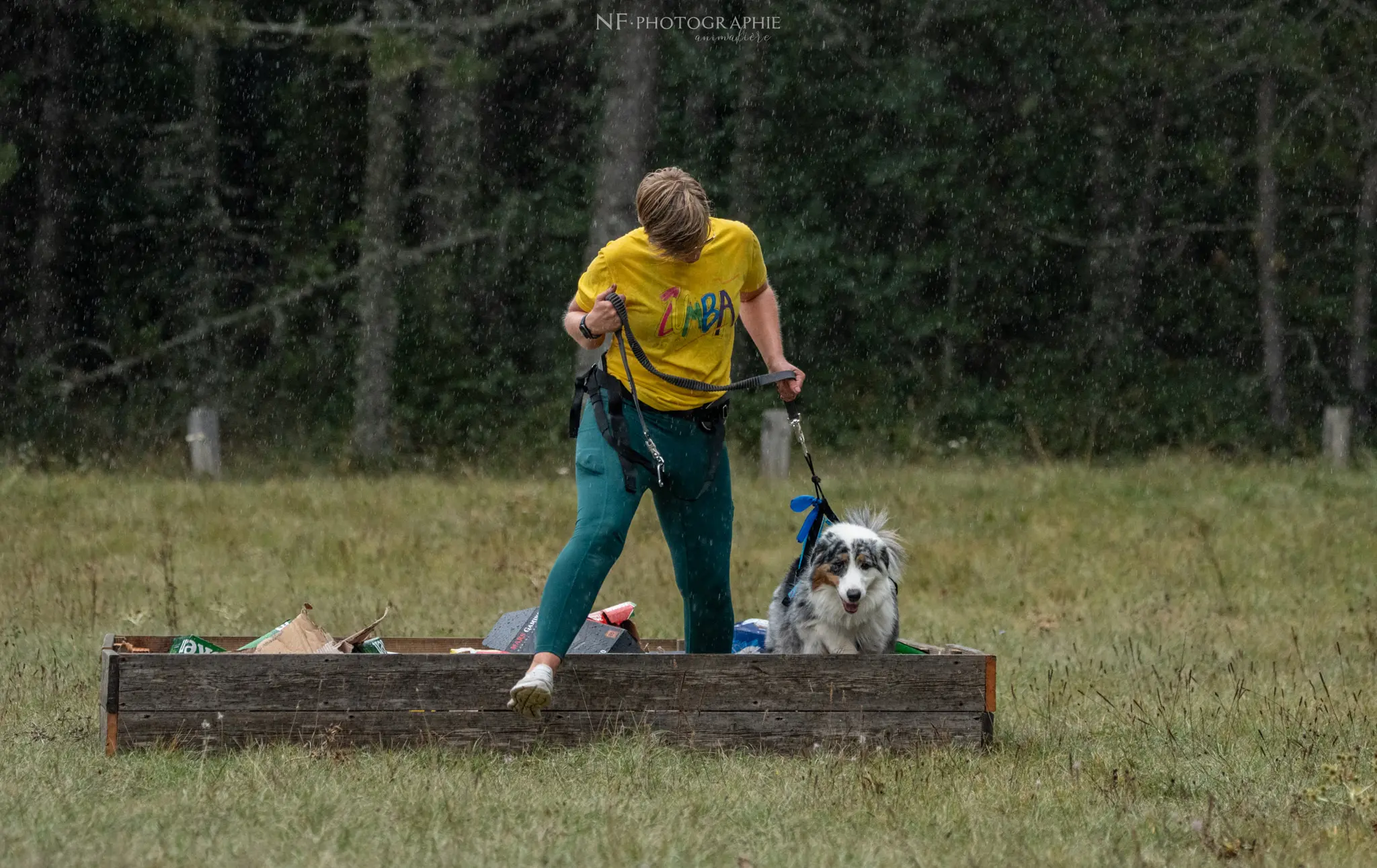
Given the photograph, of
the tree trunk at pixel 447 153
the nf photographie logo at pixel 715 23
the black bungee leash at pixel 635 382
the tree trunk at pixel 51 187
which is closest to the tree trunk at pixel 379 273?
the tree trunk at pixel 447 153

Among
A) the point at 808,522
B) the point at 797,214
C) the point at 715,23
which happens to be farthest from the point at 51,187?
the point at 808,522

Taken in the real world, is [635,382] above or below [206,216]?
above

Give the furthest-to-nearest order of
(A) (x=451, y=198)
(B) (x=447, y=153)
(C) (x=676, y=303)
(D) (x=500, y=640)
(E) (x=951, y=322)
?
(E) (x=951, y=322) → (B) (x=447, y=153) → (A) (x=451, y=198) → (D) (x=500, y=640) → (C) (x=676, y=303)

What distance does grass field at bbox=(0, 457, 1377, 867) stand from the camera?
206 inches

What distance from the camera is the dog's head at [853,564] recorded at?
668 cm

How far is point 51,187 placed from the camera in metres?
28.4

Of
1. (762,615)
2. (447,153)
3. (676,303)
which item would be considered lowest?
(762,615)

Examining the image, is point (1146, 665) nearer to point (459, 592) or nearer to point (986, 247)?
point (459, 592)

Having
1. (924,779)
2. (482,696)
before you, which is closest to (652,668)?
(482,696)

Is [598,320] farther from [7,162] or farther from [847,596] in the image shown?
[7,162]

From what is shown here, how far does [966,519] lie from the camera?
588 inches

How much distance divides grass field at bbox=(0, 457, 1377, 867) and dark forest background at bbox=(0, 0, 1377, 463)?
9587 mm

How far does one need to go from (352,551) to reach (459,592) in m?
1.73

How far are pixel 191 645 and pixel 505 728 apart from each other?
1.55 m
